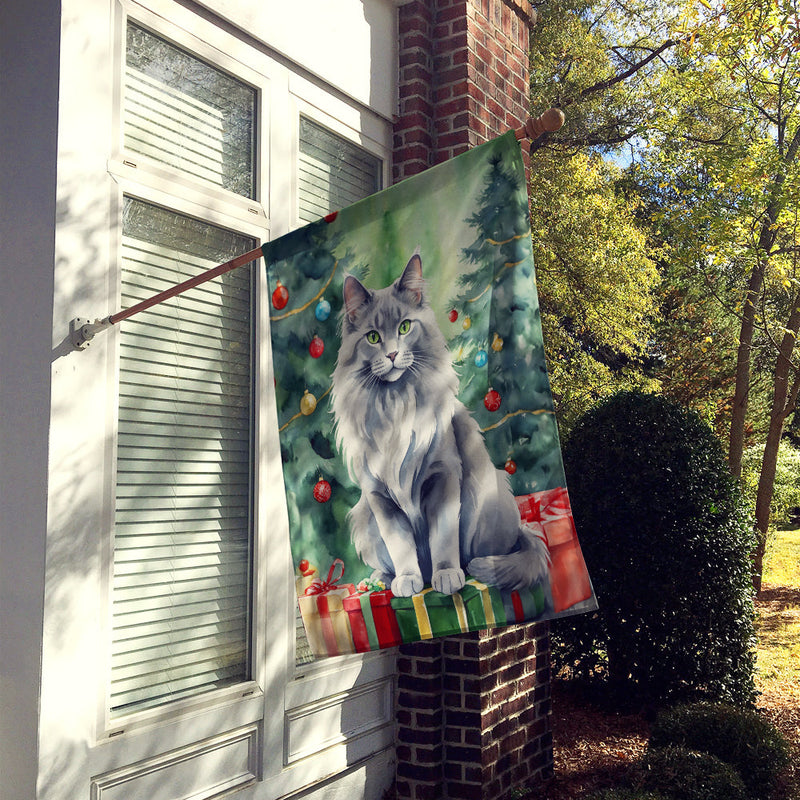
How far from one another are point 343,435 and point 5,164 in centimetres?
166

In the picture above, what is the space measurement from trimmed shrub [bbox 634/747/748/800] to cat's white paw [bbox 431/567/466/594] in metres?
2.32

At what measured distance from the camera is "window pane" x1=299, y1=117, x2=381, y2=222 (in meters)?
4.22

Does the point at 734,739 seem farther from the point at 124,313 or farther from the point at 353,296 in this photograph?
the point at 124,313

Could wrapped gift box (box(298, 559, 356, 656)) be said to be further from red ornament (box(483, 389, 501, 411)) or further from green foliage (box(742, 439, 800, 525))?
green foliage (box(742, 439, 800, 525))

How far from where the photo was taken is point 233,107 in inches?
150

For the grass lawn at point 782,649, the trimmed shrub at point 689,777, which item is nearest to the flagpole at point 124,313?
the trimmed shrub at point 689,777

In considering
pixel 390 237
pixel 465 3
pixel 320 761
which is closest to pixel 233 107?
pixel 390 237

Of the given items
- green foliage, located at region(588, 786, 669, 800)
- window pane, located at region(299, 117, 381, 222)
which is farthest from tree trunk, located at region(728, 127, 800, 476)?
green foliage, located at region(588, 786, 669, 800)

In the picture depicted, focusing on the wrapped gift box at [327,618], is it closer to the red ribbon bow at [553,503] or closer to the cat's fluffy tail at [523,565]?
the cat's fluffy tail at [523,565]

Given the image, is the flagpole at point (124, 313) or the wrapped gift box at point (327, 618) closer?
the wrapped gift box at point (327, 618)

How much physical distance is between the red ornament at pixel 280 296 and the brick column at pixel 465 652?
217 centimetres

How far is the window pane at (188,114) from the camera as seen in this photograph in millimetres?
3326

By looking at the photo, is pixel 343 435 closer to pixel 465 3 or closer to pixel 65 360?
pixel 65 360

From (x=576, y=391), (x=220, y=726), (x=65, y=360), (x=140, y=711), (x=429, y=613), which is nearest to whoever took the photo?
(x=429, y=613)
